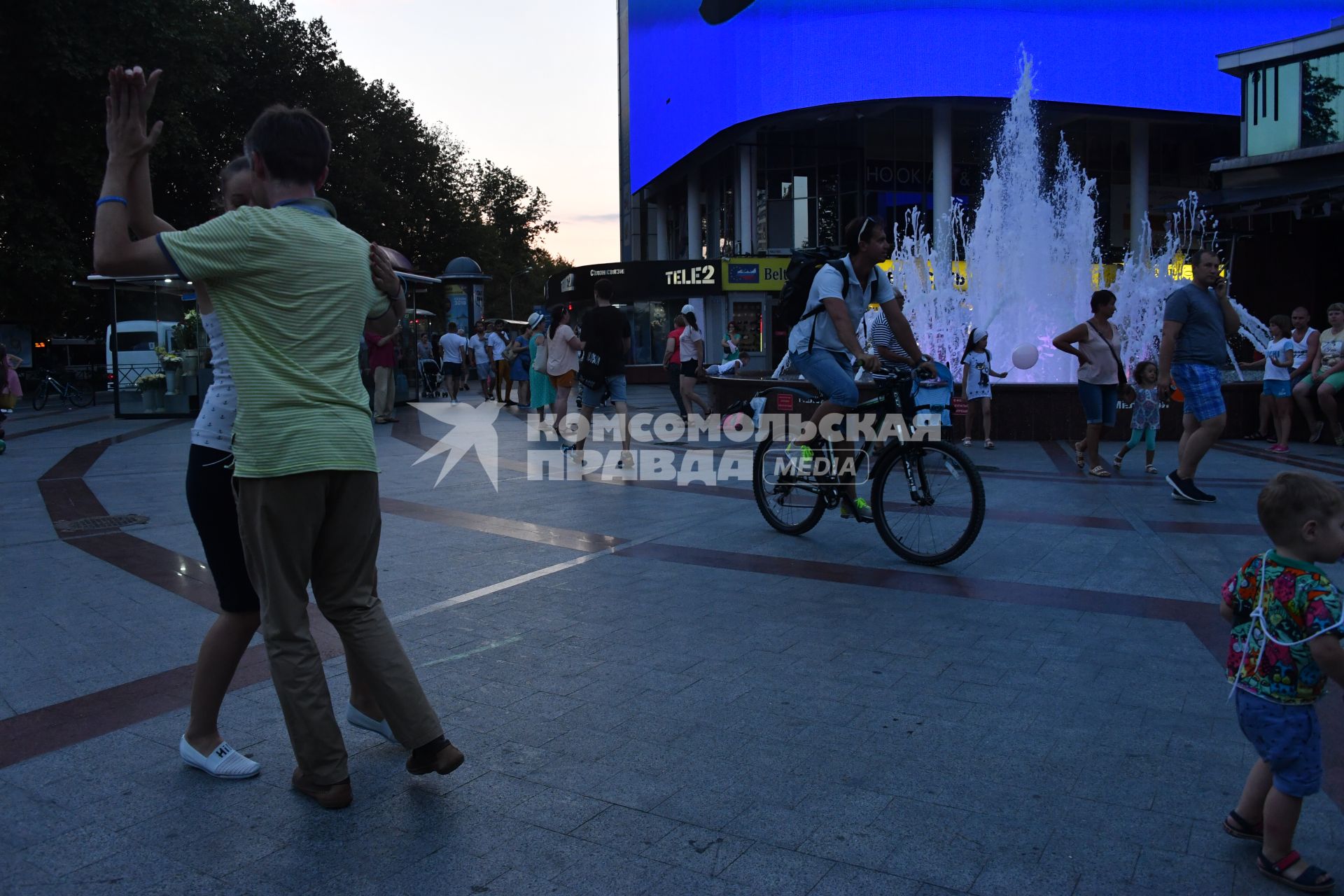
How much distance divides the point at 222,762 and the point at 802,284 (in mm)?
4521

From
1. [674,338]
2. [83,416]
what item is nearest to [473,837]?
[674,338]

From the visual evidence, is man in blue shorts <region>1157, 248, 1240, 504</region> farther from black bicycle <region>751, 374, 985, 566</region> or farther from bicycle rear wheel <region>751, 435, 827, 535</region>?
bicycle rear wheel <region>751, 435, 827, 535</region>

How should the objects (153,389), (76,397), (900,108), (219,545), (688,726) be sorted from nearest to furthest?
(219,545) → (688,726) → (153,389) → (76,397) → (900,108)

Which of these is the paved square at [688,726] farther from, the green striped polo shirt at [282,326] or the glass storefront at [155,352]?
the glass storefront at [155,352]

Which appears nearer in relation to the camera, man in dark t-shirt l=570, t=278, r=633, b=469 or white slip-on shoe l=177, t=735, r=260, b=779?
white slip-on shoe l=177, t=735, r=260, b=779

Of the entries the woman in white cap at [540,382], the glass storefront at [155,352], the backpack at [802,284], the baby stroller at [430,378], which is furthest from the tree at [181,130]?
the backpack at [802,284]

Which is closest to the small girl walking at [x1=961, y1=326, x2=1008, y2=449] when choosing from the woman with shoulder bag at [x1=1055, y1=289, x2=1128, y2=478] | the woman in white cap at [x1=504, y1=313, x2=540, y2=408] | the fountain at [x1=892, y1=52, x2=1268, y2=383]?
the woman with shoulder bag at [x1=1055, y1=289, x2=1128, y2=478]

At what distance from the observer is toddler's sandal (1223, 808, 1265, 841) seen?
264 cm

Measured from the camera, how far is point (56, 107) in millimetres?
22078

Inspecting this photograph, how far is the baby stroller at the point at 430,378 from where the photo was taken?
25.5 meters

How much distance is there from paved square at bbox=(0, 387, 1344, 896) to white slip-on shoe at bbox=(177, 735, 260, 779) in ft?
0.13

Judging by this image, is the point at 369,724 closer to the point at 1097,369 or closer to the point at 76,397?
the point at 1097,369

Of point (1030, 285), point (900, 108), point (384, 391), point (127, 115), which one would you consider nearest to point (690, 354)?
point (384, 391)

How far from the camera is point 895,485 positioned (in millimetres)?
5988
